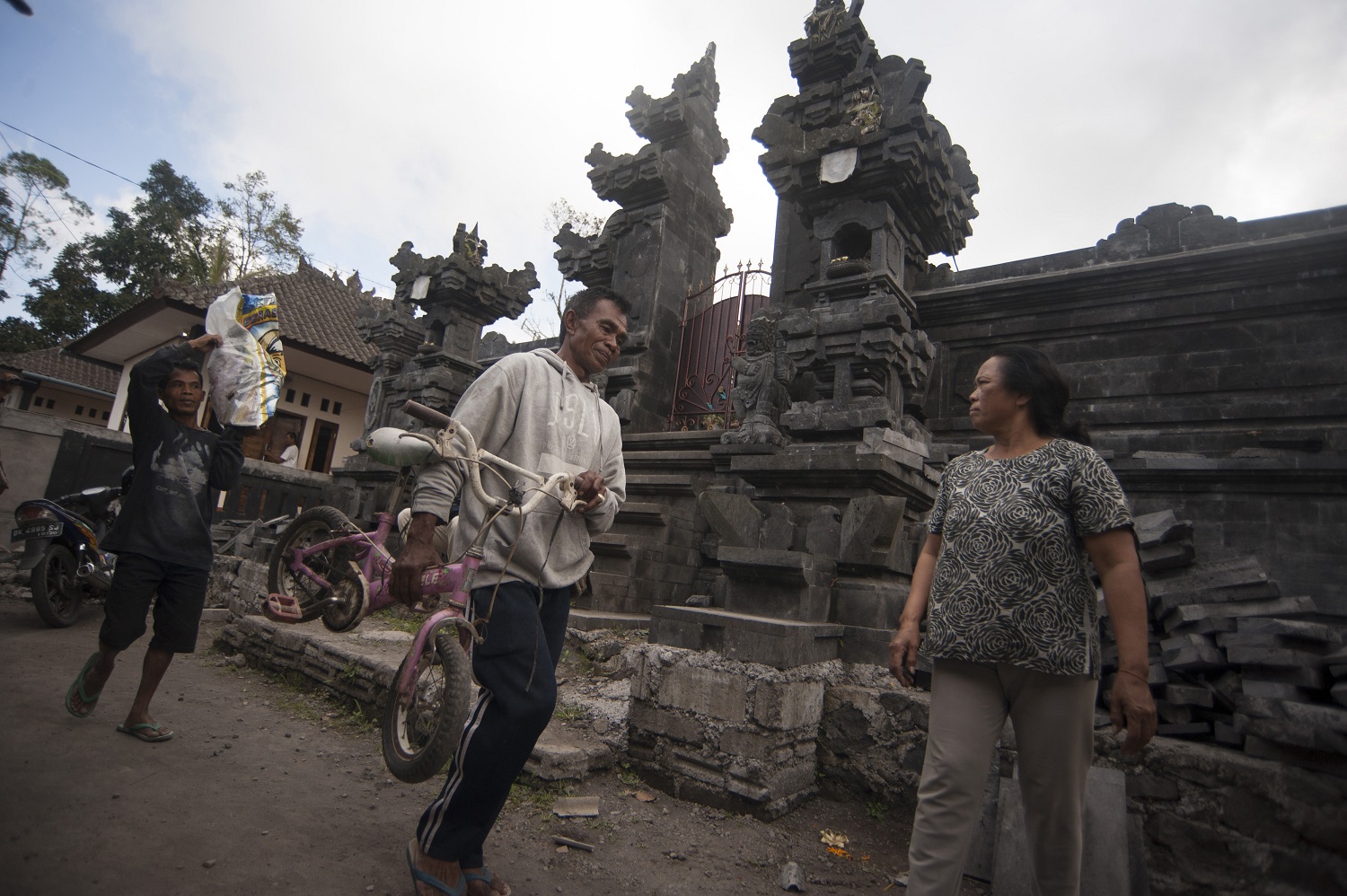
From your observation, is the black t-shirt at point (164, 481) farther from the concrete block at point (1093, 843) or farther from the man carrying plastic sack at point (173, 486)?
the concrete block at point (1093, 843)

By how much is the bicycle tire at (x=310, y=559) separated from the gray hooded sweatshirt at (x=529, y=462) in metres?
3.11

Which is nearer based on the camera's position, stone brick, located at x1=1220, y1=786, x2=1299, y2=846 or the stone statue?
stone brick, located at x1=1220, y1=786, x2=1299, y2=846

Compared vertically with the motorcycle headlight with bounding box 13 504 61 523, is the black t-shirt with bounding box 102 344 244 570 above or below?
above

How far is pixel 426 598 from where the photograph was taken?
368 cm

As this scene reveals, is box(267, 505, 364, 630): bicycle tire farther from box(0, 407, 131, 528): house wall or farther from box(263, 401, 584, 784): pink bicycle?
box(0, 407, 131, 528): house wall

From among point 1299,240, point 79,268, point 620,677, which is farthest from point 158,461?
point 79,268

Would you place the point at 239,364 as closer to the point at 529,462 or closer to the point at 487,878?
the point at 529,462

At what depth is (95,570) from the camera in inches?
258

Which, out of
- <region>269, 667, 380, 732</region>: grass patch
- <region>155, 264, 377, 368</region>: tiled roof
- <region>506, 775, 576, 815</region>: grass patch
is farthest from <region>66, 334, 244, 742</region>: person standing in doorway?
<region>155, 264, 377, 368</region>: tiled roof

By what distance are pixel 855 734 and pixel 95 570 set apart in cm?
699

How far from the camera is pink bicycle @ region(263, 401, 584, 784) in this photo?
Result: 90.4 inches

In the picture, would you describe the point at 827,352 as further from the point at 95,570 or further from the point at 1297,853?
the point at 95,570

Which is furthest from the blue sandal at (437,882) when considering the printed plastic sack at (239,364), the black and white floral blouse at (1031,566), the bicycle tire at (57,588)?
the bicycle tire at (57,588)

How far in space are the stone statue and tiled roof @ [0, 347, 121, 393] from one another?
825 inches
